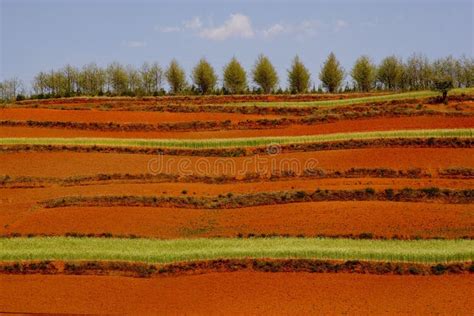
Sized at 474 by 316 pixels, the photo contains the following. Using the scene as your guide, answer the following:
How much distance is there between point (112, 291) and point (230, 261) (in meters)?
4.00

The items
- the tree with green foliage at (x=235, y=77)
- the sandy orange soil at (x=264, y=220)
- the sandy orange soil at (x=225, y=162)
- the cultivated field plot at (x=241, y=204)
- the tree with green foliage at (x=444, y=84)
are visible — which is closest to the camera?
the cultivated field plot at (x=241, y=204)

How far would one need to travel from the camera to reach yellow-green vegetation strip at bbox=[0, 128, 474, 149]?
3981cm

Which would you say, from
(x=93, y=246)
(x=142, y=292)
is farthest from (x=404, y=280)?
(x=93, y=246)

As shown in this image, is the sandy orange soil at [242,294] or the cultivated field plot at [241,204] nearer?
the sandy orange soil at [242,294]

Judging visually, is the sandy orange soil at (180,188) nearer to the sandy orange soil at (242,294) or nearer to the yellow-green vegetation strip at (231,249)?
the yellow-green vegetation strip at (231,249)

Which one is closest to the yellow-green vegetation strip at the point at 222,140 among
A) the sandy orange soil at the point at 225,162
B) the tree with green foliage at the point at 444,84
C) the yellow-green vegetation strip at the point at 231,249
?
the sandy orange soil at the point at 225,162

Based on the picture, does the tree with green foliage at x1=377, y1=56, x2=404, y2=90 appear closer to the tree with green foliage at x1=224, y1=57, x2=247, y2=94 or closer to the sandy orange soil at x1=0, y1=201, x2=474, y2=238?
the tree with green foliage at x1=224, y1=57, x2=247, y2=94

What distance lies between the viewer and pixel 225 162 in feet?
126

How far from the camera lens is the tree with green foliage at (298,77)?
259 ft

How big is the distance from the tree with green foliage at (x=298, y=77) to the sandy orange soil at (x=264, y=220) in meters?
49.7

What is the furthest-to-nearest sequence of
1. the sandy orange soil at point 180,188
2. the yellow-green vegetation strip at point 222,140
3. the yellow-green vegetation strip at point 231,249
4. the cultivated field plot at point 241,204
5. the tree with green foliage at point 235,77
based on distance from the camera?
the tree with green foliage at point 235,77 < the yellow-green vegetation strip at point 222,140 < the sandy orange soil at point 180,188 < the yellow-green vegetation strip at point 231,249 < the cultivated field plot at point 241,204

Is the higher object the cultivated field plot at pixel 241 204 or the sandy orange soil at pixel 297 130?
the sandy orange soil at pixel 297 130

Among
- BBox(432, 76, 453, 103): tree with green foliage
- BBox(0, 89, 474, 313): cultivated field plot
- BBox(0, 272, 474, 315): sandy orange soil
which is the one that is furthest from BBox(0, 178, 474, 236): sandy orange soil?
BBox(432, 76, 453, 103): tree with green foliage

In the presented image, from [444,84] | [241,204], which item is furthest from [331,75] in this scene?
[241,204]
